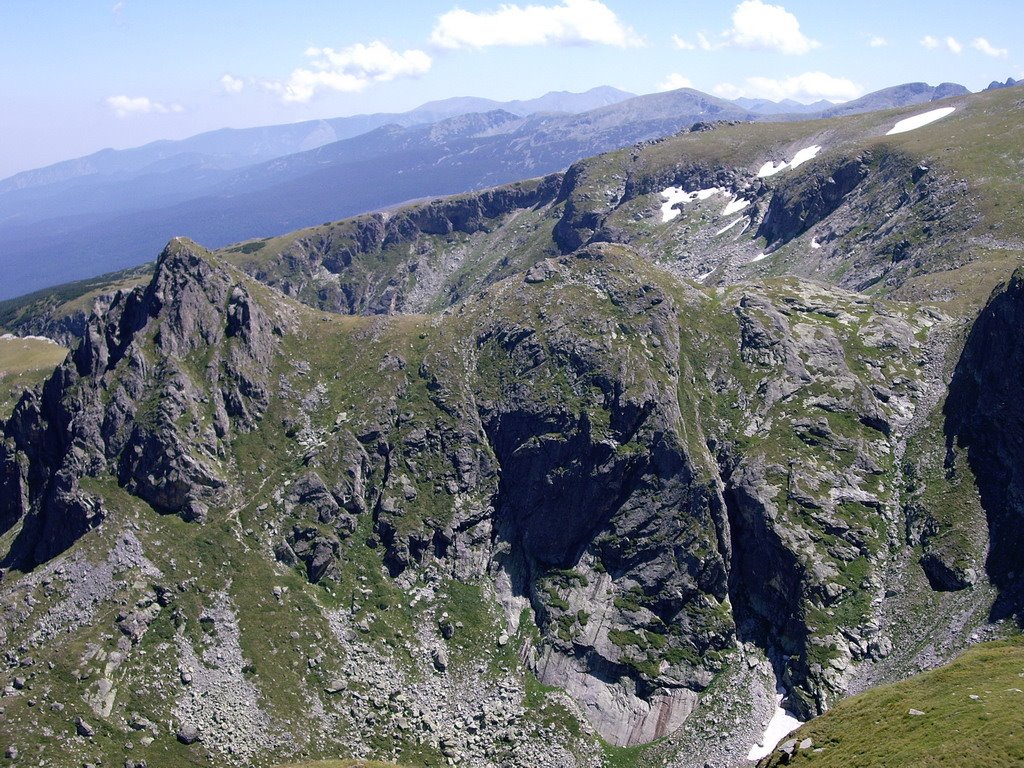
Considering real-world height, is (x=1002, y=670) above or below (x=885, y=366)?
Result: below

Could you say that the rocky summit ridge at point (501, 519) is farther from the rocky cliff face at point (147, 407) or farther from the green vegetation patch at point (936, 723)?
the green vegetation patch at point (936, 723)

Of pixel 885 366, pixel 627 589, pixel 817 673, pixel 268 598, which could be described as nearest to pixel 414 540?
pixel 268 598

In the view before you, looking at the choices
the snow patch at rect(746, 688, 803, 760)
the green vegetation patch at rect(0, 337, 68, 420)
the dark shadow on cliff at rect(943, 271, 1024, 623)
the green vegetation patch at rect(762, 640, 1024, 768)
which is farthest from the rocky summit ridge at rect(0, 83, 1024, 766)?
the green vegetation patch at rect(0, 337, 68, 420)

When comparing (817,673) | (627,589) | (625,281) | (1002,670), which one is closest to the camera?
(1002,670)

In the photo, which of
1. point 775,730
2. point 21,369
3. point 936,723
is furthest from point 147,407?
point 936,723

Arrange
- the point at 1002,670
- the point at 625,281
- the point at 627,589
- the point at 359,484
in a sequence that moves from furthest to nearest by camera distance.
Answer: the point at 625,281, the point at 359,484, the point at 627,589, the point at 1002,670

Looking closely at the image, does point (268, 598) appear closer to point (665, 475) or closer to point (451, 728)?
point (451, 728)

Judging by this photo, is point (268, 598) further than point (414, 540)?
No
